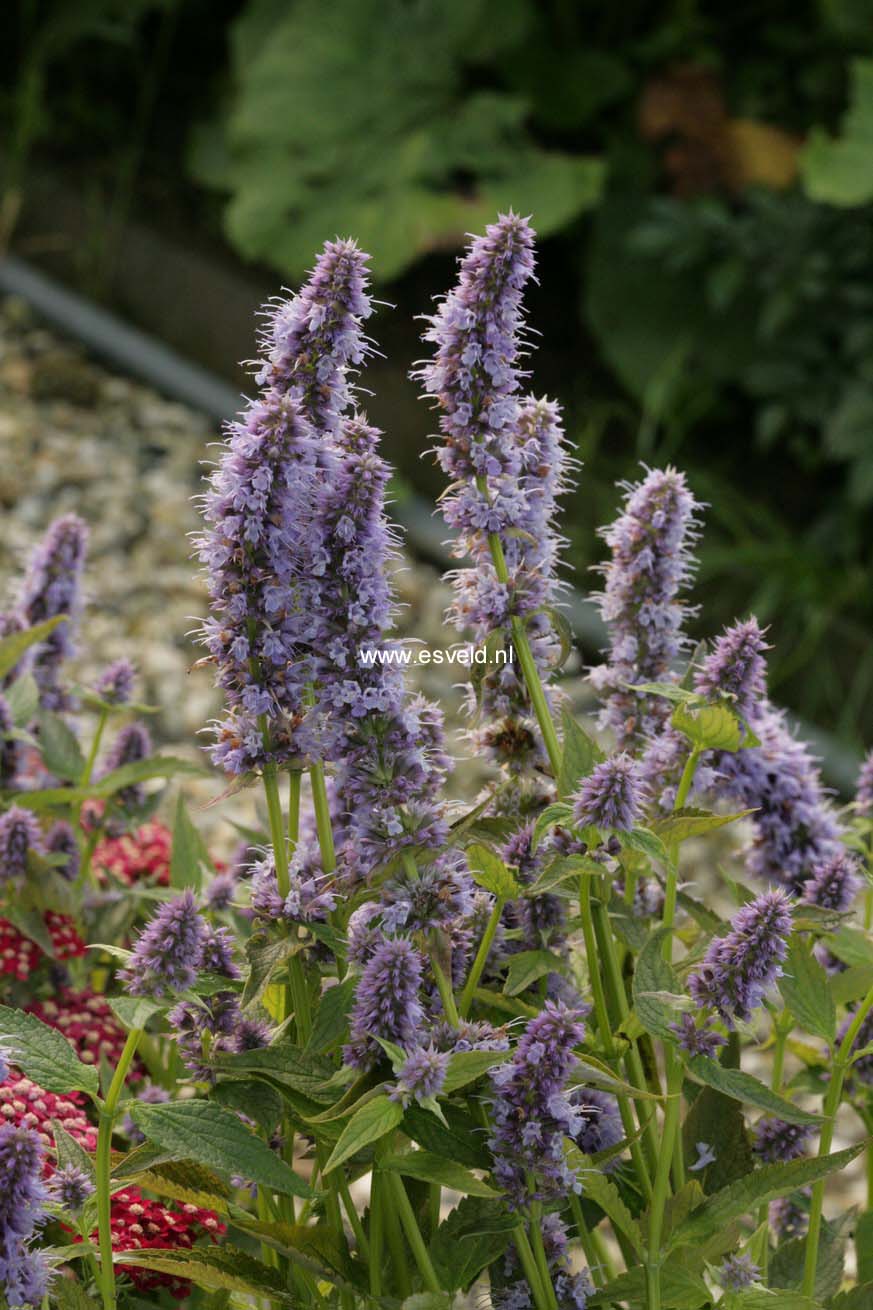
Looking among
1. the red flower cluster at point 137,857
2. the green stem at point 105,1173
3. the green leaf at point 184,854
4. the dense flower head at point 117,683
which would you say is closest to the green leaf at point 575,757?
the green stem at point 105,1173

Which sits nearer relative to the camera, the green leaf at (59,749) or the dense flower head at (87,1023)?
the dense flower head at (87,1023)

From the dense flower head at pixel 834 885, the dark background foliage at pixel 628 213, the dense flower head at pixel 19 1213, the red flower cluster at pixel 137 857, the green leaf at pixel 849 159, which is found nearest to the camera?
the dense flower head at pixel 19 1213

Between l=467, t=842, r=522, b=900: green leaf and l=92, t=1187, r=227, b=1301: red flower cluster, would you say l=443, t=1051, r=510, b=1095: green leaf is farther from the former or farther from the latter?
l=92, t=1187, r=227, b=1301: red flower cluster

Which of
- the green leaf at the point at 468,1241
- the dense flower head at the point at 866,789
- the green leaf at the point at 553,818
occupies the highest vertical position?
the dense flower head at the point at 866,789

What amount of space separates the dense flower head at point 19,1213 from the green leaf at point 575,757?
0.43 meters

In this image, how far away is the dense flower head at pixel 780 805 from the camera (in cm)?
137

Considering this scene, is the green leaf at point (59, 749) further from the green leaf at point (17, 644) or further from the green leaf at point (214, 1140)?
the green leaf at point (214, 1140)

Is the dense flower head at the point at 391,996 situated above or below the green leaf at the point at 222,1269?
above

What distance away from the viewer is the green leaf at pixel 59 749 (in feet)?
5.57

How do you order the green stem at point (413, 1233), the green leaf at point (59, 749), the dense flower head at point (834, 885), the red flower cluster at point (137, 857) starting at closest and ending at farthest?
1. the green stem at point (413, 1233)
2. the dense flower head at point (834, 885)
3. the green leaf at point (59, 749)
4. the red flower cluster at point (137, 857)

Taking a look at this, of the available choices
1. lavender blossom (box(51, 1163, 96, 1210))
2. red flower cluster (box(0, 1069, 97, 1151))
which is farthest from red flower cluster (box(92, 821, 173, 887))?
lavender blossom (box(51, 1163, 96, 1210))

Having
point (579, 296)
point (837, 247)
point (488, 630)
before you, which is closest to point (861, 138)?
point (837, 247)

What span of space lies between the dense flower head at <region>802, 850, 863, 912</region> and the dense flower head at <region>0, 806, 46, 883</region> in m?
0.70

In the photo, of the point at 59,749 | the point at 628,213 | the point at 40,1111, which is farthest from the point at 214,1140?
the point at 628,213
